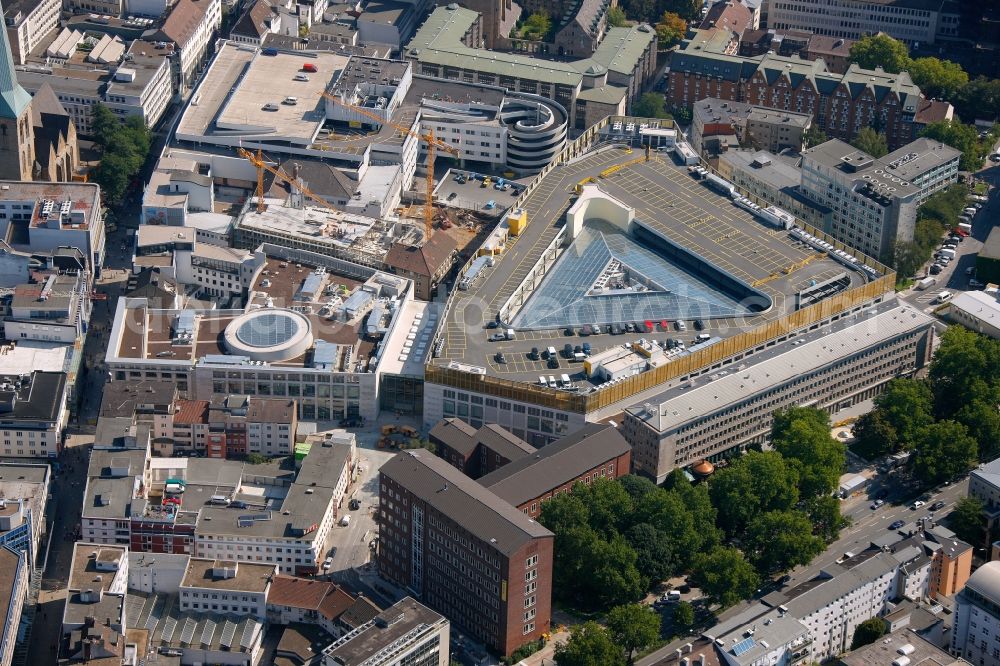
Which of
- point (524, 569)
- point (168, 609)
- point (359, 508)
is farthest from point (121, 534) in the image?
point (524, 569)

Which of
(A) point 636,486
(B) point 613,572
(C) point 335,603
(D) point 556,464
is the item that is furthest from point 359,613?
(A) point 636,486

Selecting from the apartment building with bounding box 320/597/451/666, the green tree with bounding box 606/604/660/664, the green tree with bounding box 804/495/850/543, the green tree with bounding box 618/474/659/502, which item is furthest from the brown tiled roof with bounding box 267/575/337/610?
the green tree with bounding box 804/495/850/543

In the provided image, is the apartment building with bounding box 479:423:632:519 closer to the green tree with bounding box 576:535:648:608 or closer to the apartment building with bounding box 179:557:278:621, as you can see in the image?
the green tree with bounding box 576:535:648:608

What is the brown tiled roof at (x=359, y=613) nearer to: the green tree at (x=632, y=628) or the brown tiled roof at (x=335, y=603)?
the brown tiled roof at (x=335, y=603)

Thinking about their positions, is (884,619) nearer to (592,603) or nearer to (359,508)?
(592,603)

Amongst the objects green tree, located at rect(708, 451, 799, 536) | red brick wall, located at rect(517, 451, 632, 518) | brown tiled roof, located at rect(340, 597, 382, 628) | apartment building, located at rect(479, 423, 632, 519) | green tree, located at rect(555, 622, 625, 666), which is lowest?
green tree, located at rect(555, 622, 625, 666)

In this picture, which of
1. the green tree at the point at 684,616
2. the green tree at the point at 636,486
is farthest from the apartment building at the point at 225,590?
the green tree at the point at 684,616
